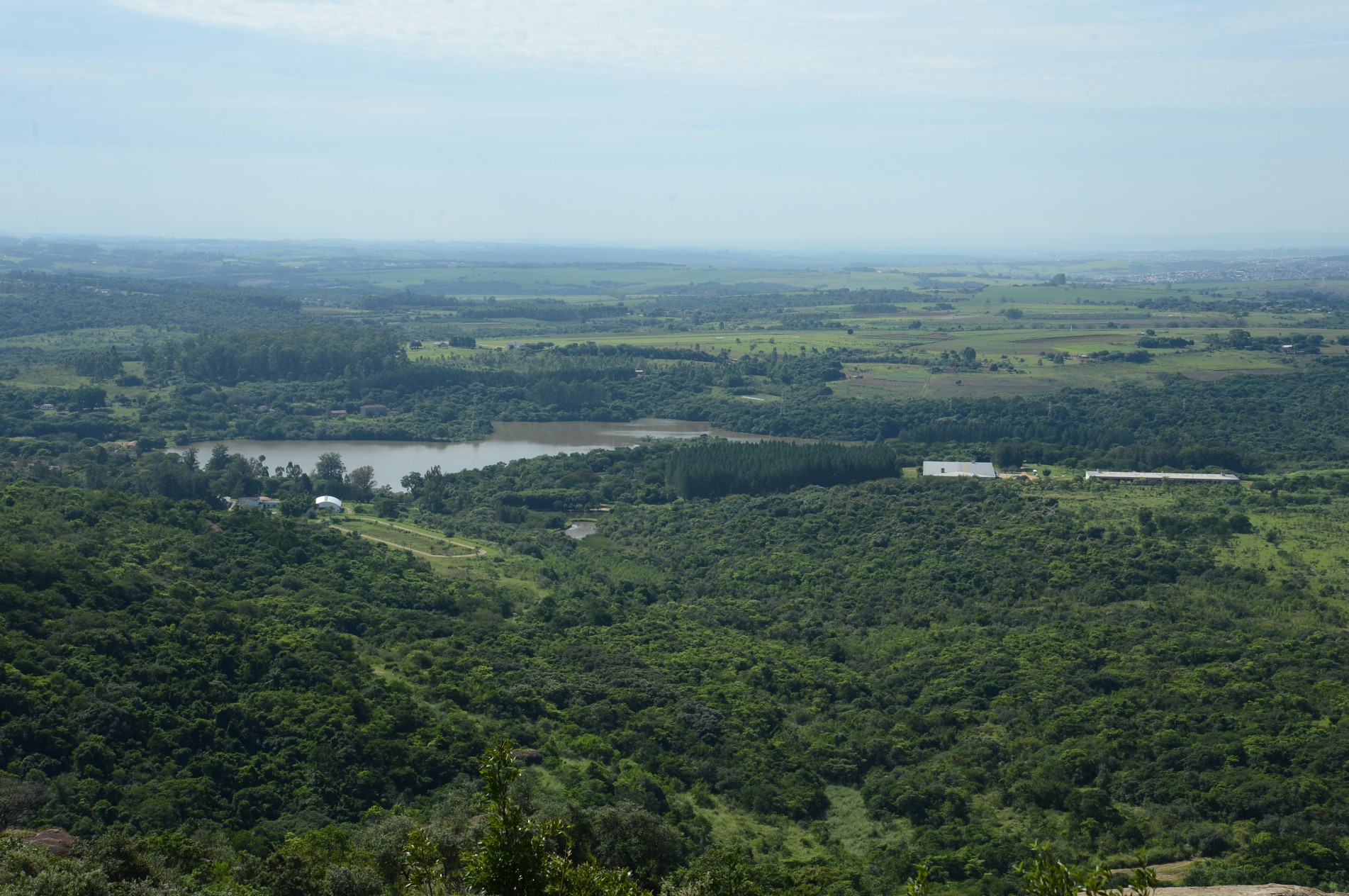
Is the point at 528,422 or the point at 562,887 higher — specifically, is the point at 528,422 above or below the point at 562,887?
below

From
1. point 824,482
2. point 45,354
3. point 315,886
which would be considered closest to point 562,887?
point 315,886

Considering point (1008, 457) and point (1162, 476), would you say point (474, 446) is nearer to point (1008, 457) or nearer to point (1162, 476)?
point (1008, 457)

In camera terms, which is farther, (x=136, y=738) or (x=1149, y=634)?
(x=1149, y=634)

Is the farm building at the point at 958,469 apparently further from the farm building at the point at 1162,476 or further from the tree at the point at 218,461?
the tree at the point at 218,461

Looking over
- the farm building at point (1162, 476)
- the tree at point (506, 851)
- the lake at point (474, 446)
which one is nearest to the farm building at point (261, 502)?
the lake at point (474, 446)

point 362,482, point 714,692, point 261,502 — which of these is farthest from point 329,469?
point 714,692

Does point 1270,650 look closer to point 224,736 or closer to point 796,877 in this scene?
point 796,877

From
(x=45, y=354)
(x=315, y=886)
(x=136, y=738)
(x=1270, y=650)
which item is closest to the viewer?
(x=315, y=886)
